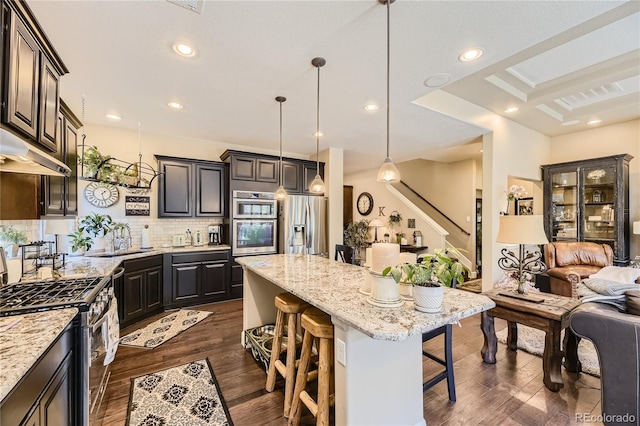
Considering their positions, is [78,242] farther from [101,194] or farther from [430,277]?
[430,277]

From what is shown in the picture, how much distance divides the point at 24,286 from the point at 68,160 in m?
1.43

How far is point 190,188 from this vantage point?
4359 millimetres

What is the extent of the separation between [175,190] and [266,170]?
1490 millimetres

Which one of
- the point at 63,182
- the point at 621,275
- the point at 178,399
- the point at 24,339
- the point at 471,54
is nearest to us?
the point at 24,339

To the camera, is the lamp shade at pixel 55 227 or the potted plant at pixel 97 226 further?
the potted plant at pixel 97 226

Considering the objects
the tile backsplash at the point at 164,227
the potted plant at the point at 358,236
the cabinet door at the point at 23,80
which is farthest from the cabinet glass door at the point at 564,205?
the cabinet door at the point at 23,80

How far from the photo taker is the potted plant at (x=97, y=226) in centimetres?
365

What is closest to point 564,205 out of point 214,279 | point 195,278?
point 214,279

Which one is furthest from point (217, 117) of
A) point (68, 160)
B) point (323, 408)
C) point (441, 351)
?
point (441, 351)

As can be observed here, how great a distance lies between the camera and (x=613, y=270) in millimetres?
3141

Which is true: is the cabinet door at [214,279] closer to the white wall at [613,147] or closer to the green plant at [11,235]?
the green plant at [11,235]

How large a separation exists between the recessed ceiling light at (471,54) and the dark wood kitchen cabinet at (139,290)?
13.7 feet

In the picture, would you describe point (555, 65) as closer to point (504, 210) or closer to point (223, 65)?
point (504, 210)

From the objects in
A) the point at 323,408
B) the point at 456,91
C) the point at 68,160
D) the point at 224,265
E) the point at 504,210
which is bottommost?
the point at 323,408
